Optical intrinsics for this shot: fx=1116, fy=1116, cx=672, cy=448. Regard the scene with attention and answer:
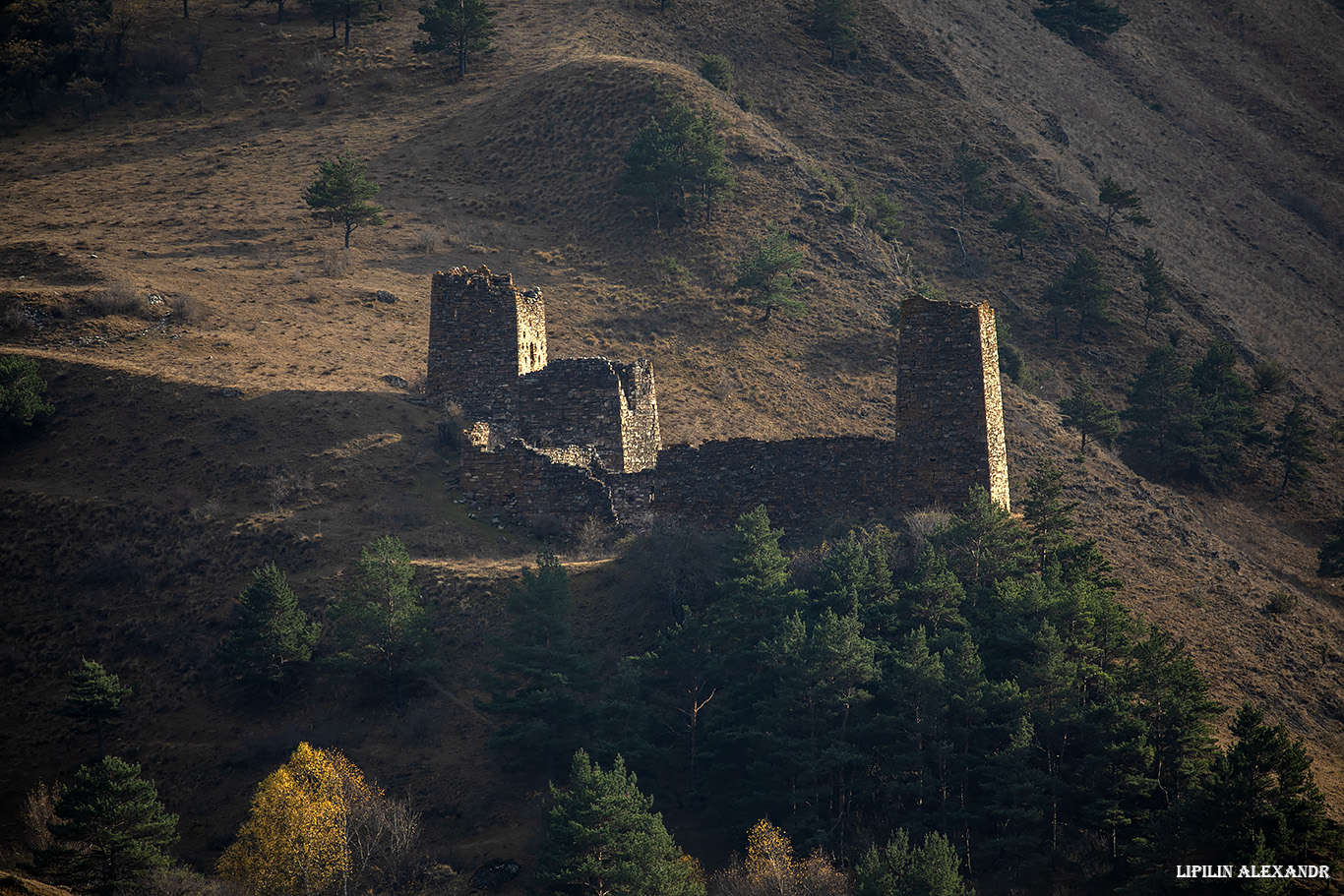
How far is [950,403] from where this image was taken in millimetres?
28672

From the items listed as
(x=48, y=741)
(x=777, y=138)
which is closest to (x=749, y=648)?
(x=48, y=741)

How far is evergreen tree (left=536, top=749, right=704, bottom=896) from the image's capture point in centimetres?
2069

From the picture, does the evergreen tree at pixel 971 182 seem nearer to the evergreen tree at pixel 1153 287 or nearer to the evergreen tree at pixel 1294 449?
the evergreen tree at pixel 1153 287

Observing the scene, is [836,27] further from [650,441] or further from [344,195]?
[650,441]

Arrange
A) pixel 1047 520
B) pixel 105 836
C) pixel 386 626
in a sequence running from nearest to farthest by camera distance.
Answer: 1. pixel 105 836
2. pixel 386 626
3. pixel 1047 520

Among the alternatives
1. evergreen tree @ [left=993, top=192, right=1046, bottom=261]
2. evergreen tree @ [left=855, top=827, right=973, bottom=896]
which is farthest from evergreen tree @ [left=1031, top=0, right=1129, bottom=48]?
evergreen tree @ [left=855, top=827, right=973, bottom=896]

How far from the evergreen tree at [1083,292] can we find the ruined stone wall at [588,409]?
2603 cm

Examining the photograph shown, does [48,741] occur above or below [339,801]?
below

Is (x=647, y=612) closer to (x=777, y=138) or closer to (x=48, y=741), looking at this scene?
(x=48, y=741)

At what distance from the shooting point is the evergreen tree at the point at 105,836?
818 inches

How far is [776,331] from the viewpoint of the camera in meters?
47.7

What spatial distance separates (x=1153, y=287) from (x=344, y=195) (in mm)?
37382

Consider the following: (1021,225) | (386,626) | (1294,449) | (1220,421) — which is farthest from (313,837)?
(1021,225)

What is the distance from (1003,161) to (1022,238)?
7986 millimetres
